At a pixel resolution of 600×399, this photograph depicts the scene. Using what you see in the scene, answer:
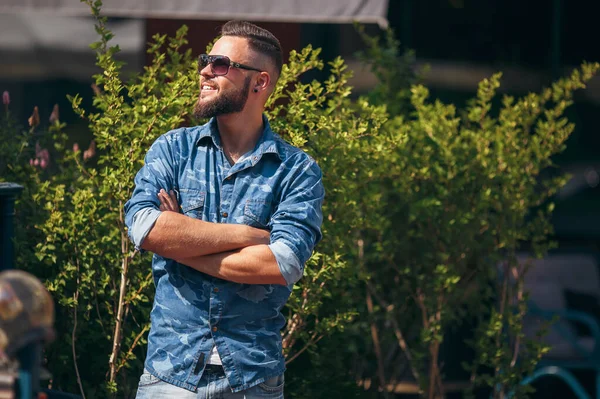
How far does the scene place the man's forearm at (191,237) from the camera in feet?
9.52

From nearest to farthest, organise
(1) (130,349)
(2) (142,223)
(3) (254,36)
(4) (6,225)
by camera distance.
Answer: (2) (142,223) → (3) (254,36) → (4) (6,225) → (1) (130,349)

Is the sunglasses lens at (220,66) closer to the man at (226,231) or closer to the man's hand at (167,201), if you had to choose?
the man at (226,231)

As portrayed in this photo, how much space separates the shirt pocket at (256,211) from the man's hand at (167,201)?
0.23 metres

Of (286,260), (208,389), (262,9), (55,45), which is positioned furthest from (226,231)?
(55,45)

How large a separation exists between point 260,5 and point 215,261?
2342 mm

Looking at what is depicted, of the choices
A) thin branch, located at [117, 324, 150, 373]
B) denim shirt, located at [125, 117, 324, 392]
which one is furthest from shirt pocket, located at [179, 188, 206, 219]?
thin branch, located at [117, 324, 150, 373]

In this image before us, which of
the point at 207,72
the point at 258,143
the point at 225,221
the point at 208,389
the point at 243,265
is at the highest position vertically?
the point at 207,72

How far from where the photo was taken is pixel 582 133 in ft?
26.2

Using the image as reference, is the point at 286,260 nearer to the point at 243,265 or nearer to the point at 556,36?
the point at 243,265

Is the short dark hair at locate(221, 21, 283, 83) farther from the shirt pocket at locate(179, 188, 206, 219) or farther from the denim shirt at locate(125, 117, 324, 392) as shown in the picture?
the shirt pocket at locate(179, 188, 206, 219)

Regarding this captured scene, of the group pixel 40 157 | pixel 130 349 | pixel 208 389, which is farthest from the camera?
pixel 40 157

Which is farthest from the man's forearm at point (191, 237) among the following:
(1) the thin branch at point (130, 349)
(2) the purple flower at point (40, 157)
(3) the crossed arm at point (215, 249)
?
(2) the purple flower at point (40, 157)

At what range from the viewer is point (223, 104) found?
3.09 metres

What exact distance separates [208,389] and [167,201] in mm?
597
